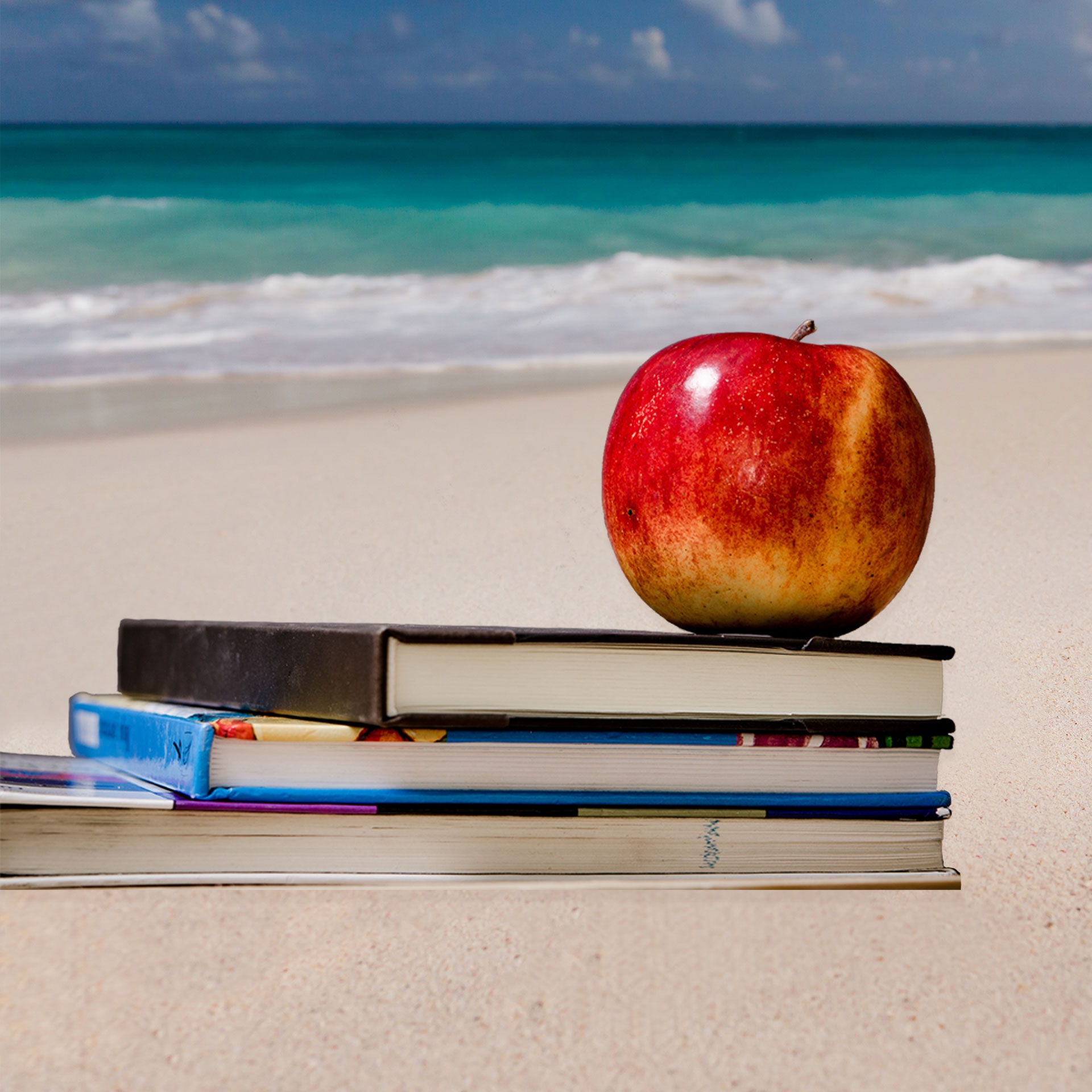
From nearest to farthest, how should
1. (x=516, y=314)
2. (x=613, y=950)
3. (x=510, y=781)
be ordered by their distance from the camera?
(x=613, y=950) → (x=510, y=781) → (x=516, y=314)

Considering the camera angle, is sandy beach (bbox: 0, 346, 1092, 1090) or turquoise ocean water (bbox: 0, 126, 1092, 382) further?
turquoise ocean water (bbox: 0, 126, 1092, 382)

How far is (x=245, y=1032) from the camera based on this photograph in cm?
96

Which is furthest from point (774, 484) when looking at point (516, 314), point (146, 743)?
point (516, 314)

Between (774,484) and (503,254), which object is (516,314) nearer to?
(503,254)

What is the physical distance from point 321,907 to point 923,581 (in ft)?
4.37

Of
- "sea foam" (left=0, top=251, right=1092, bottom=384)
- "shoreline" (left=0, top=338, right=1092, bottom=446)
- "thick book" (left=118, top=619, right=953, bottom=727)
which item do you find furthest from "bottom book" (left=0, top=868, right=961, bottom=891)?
"sea foam" (left=0, top=251, right=1092, bottom=384)

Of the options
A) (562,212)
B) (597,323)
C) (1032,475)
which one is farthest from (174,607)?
(562,212)

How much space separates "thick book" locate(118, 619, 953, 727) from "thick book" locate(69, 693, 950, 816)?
0.09ft

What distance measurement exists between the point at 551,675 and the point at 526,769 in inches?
3.6

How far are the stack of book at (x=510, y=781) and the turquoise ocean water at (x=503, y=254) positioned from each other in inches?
188

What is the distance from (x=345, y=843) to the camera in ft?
3.86

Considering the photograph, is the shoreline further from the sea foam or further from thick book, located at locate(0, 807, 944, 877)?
thick book, located at locate(0, 807, 944, 877)

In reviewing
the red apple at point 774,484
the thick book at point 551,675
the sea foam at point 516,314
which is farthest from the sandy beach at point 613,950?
the sea foam at point 516,314

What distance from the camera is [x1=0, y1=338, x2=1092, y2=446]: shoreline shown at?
4.42 m
